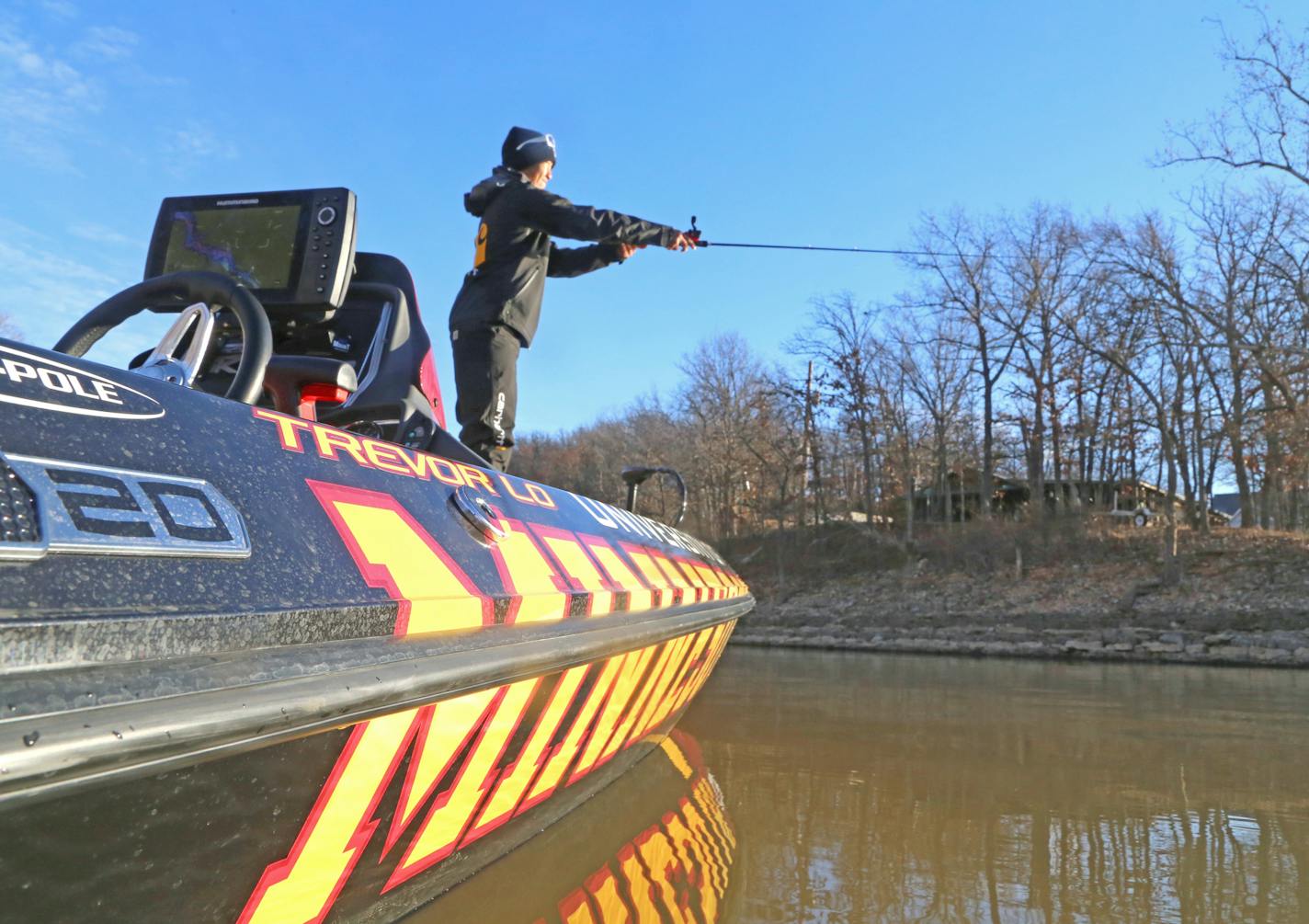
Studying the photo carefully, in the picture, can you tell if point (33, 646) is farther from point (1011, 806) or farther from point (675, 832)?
point (1011, 806)

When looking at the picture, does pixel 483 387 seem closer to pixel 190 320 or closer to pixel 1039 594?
pixel 190 320

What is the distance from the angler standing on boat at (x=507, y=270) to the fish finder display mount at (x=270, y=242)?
28.5 inches

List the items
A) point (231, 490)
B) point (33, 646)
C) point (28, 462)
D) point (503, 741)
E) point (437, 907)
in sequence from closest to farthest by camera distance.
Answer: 1. point (33, 646)
2. point (28, 462)
3. point (231, 490)
4. point (503, 741)
5. point (437, 907)

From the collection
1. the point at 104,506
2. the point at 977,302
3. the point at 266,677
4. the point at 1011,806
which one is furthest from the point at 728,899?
the point at 977,302

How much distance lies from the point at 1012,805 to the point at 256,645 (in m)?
2.56

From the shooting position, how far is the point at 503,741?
172cm

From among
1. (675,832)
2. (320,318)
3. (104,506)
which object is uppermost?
(320,318)

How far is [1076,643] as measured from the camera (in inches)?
388

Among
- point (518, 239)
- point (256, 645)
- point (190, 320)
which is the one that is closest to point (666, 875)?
point (256, 645)

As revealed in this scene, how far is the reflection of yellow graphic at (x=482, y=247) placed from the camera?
324cm

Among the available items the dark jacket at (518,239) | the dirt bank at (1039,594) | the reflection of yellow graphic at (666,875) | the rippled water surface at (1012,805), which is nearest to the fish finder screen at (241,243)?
the dark jacket at (518,239)

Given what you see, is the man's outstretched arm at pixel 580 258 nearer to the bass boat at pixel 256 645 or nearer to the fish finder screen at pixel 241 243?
the fish finder screen at pixel 241 243

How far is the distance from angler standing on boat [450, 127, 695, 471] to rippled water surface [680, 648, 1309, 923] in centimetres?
160

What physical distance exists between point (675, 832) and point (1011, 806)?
112 centimetres
